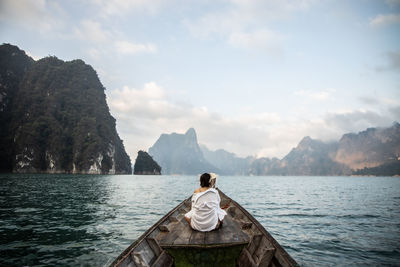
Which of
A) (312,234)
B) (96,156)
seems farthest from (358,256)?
(96,156)

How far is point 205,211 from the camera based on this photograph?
465 centimetres

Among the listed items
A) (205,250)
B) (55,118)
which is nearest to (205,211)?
(205,250)

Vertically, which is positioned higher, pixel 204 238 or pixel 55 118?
pixel 55 118

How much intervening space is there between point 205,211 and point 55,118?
157m

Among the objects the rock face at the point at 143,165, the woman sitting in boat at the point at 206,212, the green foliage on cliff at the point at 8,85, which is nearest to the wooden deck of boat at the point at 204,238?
the woman sitting in boat at the point at 206,212

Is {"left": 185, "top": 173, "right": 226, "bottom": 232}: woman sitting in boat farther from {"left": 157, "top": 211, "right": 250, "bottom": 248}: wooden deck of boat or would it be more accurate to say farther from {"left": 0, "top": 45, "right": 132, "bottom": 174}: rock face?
{"left": 0, "top": 45, "right": 132, "bottom": 174}: rock face

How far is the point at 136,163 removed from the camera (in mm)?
185375

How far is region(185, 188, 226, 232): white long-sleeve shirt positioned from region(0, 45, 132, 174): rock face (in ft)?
446

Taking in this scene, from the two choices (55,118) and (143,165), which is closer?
(55,118)

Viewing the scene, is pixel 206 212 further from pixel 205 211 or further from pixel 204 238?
pixel 204 238

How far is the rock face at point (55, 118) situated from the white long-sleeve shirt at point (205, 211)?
136 metres

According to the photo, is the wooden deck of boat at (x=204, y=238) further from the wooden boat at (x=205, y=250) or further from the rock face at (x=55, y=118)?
the rock face at (x=55, y=118)

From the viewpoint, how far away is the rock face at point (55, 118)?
119875 millimetres

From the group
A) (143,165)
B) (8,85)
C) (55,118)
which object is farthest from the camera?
(143,165)
